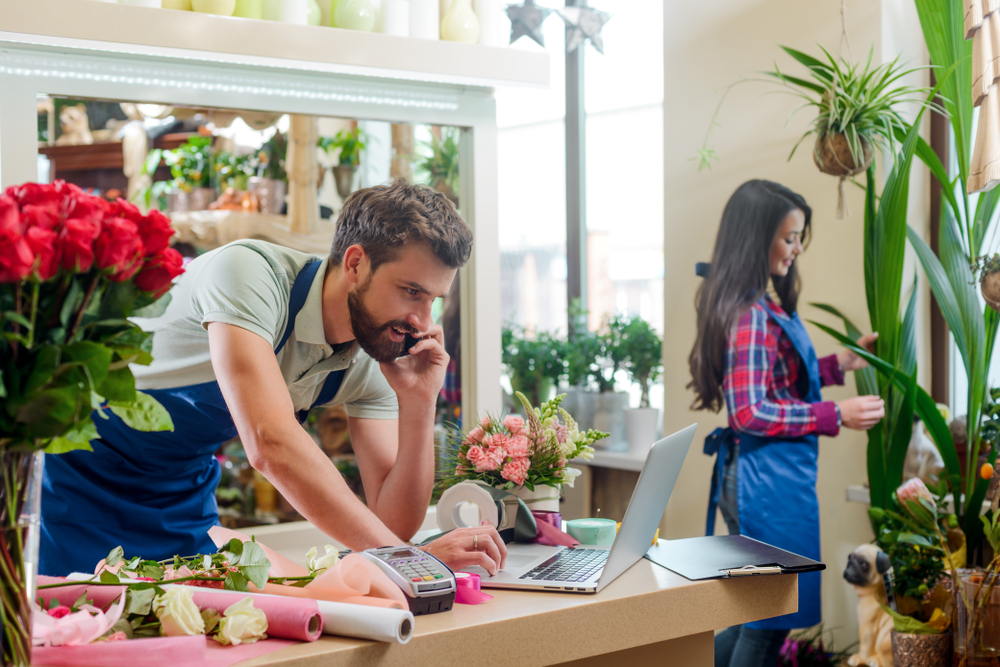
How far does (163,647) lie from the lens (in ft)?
3.04

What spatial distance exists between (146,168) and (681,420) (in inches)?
95.5

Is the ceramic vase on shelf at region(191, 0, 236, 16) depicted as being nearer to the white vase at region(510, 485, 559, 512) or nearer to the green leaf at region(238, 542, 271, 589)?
the white vase at region(510, 485, 559, 512)

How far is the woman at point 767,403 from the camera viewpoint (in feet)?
8.12

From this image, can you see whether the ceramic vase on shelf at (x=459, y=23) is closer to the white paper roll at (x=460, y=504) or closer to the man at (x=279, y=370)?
the man at (x=279, y=370)

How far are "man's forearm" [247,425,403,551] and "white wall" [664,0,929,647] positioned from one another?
197 centimetres

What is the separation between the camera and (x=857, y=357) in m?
2.67

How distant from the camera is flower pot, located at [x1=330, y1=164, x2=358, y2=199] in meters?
2.72

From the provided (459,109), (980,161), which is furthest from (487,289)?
(980,161)

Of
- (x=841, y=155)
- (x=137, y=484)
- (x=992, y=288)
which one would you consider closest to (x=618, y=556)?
(x=137, y=484)

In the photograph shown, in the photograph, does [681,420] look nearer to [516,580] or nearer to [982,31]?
[982,31]

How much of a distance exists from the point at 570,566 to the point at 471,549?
Result: 0.58 ft

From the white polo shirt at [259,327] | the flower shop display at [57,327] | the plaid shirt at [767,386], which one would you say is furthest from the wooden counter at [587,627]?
the plaid shirt at [767,386]

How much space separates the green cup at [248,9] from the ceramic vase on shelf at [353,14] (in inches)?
8.2

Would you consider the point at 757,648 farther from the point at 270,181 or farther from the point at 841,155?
the point at 270,181
